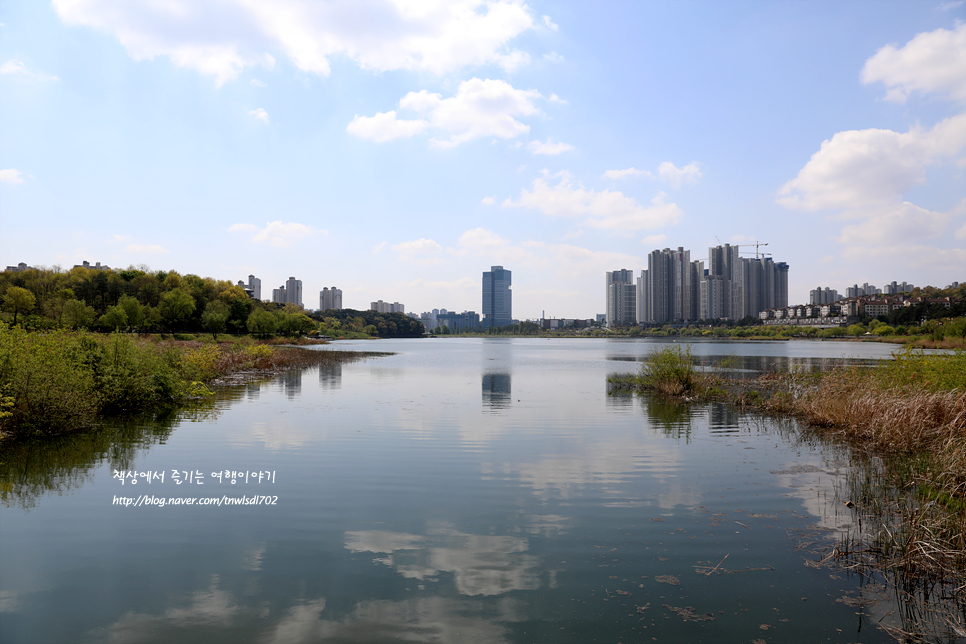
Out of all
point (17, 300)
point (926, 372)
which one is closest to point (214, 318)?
point (17, 300)

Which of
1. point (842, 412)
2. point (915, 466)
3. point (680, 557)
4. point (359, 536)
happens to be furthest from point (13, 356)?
point (842, 412)

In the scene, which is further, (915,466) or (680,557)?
(915,466)

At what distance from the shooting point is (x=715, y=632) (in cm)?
584

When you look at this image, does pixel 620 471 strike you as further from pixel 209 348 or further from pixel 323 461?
pixel 209 348

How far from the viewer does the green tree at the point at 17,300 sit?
80.5m

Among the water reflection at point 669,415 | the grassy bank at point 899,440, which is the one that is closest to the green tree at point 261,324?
the water reflection at point 669,415

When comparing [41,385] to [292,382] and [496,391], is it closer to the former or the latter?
[292,382]

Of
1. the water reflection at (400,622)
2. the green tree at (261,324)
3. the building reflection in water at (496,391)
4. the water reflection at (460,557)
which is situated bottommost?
the building reflection in water at (496,391)

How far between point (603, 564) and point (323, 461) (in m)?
8.86

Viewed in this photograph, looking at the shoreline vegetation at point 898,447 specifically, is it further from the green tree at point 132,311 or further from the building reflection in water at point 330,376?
the green tree at point 132,311

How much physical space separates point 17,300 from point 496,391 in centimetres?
9015

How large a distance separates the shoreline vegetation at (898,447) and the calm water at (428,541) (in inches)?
30.0

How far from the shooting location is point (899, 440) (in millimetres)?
14711

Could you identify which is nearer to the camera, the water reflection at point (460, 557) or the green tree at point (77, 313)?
the water reflection at point (460, 557)
